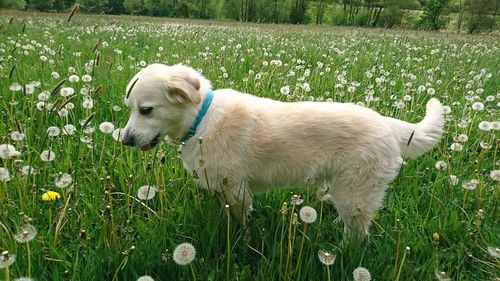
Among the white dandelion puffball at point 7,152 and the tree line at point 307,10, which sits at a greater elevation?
the tree line at point 307,10

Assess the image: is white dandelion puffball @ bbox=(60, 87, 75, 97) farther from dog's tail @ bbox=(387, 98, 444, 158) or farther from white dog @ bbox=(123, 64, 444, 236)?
dog's tail @ bbox=(387, 98, 444, 158)

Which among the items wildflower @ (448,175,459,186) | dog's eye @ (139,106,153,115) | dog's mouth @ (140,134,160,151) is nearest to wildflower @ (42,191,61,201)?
dog's mouth @ (140,134,160,151)

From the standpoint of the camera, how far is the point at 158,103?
115 inches

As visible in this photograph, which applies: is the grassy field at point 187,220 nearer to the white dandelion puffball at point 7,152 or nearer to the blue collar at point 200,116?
the white dandelion puffball at point 7,152

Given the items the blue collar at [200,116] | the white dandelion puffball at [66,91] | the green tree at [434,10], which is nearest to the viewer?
the blue collar at [200,116]

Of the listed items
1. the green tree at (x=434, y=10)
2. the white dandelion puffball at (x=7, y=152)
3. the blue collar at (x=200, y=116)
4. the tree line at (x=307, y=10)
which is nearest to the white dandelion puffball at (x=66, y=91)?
the blue collar at (x=200, y=116)

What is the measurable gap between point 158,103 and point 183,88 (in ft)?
0.79

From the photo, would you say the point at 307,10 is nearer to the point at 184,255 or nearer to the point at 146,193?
the point at 146,193

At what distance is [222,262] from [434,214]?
1.75 metres

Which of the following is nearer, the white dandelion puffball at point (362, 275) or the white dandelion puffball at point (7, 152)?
the white dandelion puffball at point (362, 275)

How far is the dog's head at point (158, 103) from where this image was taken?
2.89m

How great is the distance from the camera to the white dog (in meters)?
2.80

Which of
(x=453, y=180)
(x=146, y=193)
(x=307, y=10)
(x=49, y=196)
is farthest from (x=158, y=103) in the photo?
(x=307, y=10)

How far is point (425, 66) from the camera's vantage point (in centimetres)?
815
